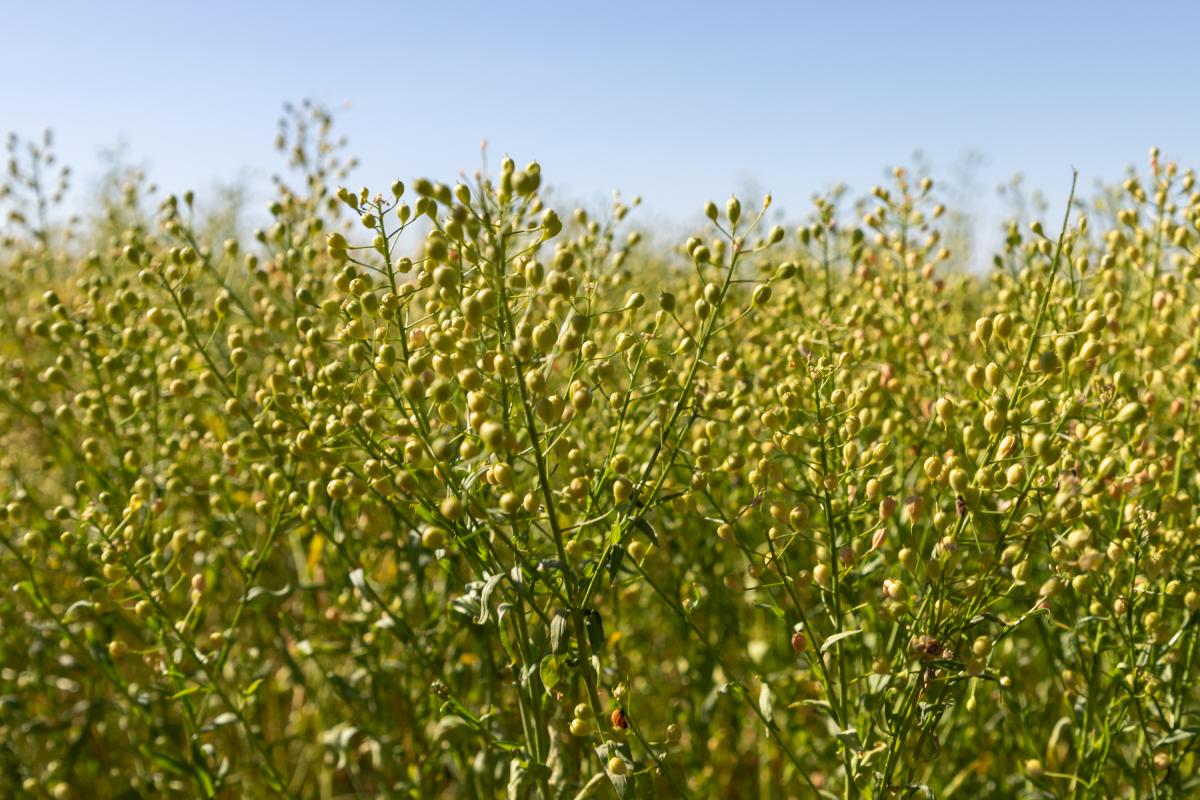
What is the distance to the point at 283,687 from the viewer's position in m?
2.92

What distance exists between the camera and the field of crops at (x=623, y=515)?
4.46 ft

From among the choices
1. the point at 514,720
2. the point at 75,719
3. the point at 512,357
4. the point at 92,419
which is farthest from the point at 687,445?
the point at 75,719

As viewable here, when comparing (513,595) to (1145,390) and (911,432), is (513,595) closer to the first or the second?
(911,432)

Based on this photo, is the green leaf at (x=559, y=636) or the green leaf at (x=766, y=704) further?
the green leaf at (x=766, y=704)

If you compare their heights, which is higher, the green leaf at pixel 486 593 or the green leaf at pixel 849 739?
the green leaf at pixel 486 593

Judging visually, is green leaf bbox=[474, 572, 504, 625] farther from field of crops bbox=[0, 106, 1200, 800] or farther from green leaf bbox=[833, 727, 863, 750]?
green leaf bbox=[833, 727, 863, 750]

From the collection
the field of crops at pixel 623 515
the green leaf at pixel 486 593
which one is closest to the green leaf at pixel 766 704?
the field of crops at pixel 623 515

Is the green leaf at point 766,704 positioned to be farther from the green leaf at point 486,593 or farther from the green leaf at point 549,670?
the green leaf at point 486,593

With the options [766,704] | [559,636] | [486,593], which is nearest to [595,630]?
[559,636]

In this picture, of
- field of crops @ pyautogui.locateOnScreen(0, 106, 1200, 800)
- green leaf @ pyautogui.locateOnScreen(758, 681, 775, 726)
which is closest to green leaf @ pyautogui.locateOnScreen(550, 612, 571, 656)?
field of crops @ pyautogui.locateOnScreen(0, 106, 1200, 800)

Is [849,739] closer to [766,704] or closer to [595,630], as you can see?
[766,704]

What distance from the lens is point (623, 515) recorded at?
1382 mm

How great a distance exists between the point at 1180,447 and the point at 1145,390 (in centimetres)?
34

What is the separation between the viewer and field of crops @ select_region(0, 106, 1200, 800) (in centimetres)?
136
